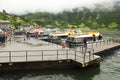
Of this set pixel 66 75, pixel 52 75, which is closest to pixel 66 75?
pixel 66 75

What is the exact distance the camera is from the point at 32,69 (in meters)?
34.9

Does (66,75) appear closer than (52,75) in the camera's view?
No

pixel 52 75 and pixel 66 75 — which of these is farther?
pixel 66 75

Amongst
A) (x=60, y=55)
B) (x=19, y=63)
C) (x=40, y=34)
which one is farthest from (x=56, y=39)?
(x=19, y=63)

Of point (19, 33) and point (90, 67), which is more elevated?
point (19, 33)

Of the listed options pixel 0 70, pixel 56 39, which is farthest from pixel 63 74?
pixel 56 39

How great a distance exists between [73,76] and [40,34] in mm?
49874

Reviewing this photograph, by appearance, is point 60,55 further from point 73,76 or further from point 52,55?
point 73,76

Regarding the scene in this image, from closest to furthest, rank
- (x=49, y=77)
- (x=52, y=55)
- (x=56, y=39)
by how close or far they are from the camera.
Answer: (x=49, y=77) < (x=52, y=55) < (x=56, y=39)

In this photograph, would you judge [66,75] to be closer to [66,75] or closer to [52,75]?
[66,75]

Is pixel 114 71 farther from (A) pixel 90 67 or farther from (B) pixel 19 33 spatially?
(B) pixel 19 33

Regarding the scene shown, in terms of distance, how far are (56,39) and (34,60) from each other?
38.6 meters

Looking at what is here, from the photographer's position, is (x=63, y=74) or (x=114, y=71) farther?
(x=114, y=71)

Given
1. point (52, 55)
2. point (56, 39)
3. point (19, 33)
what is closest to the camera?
point (52, 55)
